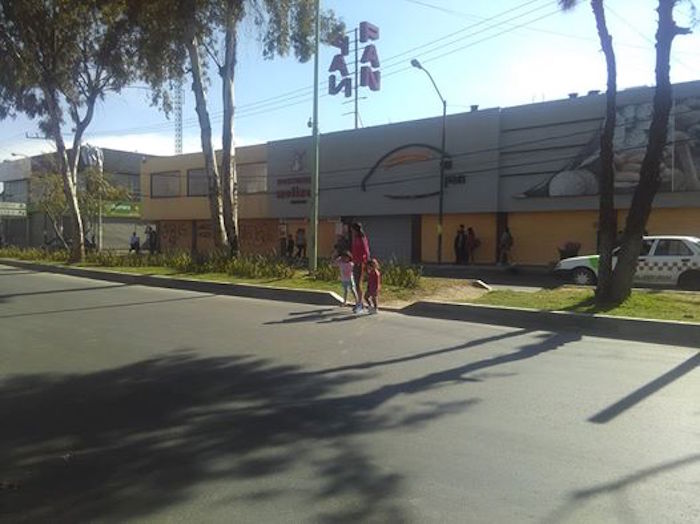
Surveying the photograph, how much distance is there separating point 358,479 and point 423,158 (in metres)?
30.4

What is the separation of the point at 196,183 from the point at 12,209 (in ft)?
65.8

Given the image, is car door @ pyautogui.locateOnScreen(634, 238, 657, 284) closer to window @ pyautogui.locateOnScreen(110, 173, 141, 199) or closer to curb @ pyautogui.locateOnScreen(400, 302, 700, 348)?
curb @ pyautogui.locateOnScreen(400, 302, 700, 348)

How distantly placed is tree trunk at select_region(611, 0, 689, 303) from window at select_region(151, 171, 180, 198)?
40473mm

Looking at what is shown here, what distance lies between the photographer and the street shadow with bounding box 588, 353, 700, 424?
6.11 meters

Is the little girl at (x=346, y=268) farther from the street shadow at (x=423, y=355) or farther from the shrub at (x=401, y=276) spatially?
the street shadow at (x=423, y=355)

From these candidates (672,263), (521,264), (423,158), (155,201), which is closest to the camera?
(672,263)

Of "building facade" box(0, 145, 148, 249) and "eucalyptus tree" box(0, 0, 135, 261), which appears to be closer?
"eucalyptus tree" box(0, 0, 135, 261)

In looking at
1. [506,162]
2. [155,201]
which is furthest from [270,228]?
[506,162]

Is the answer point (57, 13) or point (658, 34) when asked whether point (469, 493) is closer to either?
point (658, 34)

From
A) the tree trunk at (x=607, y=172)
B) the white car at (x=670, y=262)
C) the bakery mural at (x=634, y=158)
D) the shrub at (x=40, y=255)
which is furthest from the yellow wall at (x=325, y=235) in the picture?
the tree trunk at (x=607, y=172)

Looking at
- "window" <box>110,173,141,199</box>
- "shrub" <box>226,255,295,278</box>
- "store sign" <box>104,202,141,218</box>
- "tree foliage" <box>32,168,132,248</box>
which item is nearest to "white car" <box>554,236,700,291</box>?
"shrub" <box>226,255,295,278</box>

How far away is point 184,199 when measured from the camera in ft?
160

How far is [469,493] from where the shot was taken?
4.33 metres

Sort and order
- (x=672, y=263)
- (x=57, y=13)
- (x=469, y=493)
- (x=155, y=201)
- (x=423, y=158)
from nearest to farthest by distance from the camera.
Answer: (x=469, y=493)
(x=672, y=263)
(x=57, y=13)
(x=423, y=158)
(x=155, y=201)
